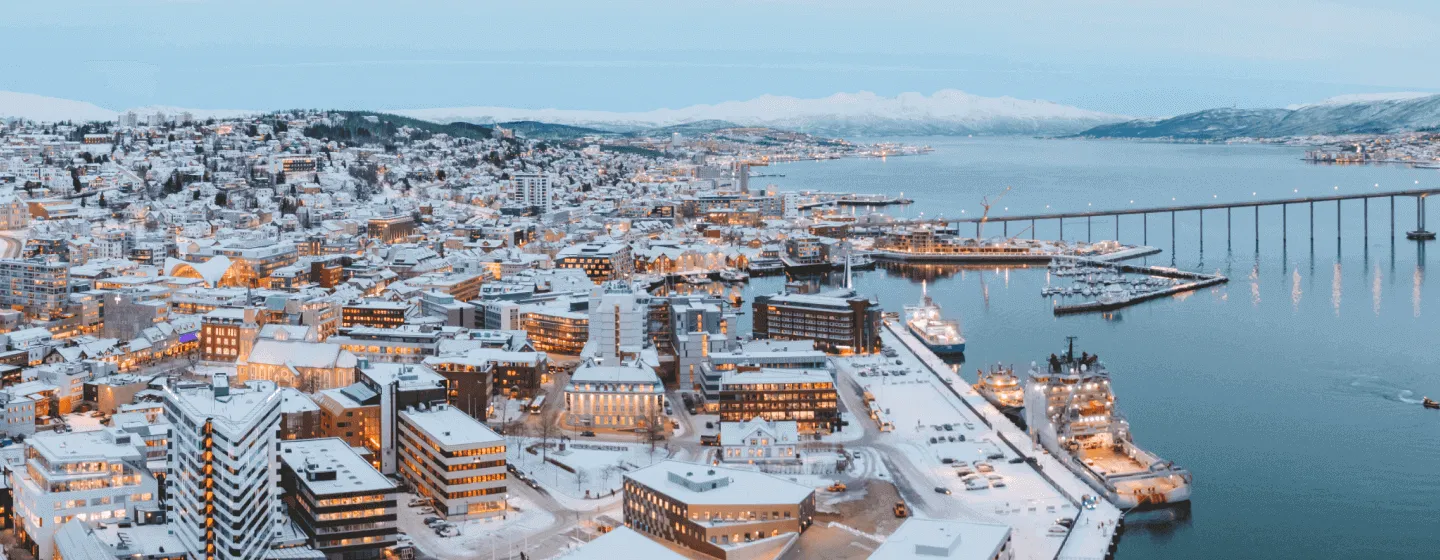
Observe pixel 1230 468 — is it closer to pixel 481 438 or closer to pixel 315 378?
pixel 481 438

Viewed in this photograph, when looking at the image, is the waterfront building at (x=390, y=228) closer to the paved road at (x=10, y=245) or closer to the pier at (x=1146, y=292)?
the paved road at (x=10, y=245)

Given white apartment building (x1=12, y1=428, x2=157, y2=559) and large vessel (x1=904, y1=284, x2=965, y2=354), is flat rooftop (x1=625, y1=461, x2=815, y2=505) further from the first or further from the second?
large vessel (x1=904, y1=284, x2=965, y2=354)

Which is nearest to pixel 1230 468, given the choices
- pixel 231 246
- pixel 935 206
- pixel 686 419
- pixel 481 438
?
pixel 686 419

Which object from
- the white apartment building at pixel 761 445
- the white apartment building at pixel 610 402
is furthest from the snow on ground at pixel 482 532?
the white apartment building at pixel 610 402

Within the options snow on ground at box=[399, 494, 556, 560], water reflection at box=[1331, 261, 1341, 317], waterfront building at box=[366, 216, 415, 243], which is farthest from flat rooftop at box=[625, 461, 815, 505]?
waterfront building at box=[366, 216, 415, 243]

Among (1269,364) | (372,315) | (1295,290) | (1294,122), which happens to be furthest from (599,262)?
(1294,122)

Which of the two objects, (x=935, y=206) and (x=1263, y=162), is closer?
(x=935, y=206)

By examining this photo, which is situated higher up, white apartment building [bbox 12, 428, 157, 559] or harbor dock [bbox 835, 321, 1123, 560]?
white apartment building [bbox 12, 428, 157, 559]

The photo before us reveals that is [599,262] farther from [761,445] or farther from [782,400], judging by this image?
[761,445]
